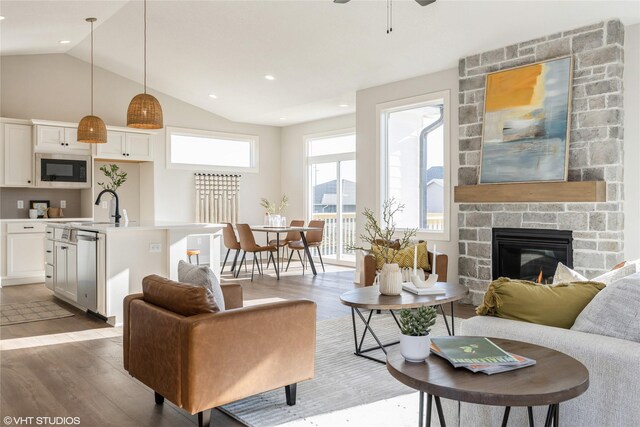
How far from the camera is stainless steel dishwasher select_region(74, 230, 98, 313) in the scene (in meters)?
4.83

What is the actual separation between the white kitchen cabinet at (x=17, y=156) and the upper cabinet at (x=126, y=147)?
0.96 meters

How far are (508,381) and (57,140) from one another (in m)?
7.57

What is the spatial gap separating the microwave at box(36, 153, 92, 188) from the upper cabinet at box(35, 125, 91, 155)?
118 millimetres

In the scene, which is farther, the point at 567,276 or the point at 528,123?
the point at 528,123

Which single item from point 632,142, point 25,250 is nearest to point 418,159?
point 632,142

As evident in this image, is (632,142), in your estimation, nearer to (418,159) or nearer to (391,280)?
(418,159)

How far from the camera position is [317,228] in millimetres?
8242

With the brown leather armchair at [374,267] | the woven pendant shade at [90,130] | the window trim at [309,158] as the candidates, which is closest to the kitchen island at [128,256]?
the woven pendant shade at [90,130]

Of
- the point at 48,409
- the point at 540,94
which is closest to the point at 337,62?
the point at 540,94

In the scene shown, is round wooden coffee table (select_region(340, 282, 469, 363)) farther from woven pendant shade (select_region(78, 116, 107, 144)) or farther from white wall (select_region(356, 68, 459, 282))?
woven pendant shade (select_region(78, 116, 107, 144))

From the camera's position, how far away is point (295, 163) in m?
10.1

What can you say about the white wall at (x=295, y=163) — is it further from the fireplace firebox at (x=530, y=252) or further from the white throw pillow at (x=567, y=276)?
the white throw pillow at (x=567, y=276)

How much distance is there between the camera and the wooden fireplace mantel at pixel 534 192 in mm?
4556

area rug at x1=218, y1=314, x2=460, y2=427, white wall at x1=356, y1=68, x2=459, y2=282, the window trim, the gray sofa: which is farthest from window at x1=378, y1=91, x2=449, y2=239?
the gray sofa
